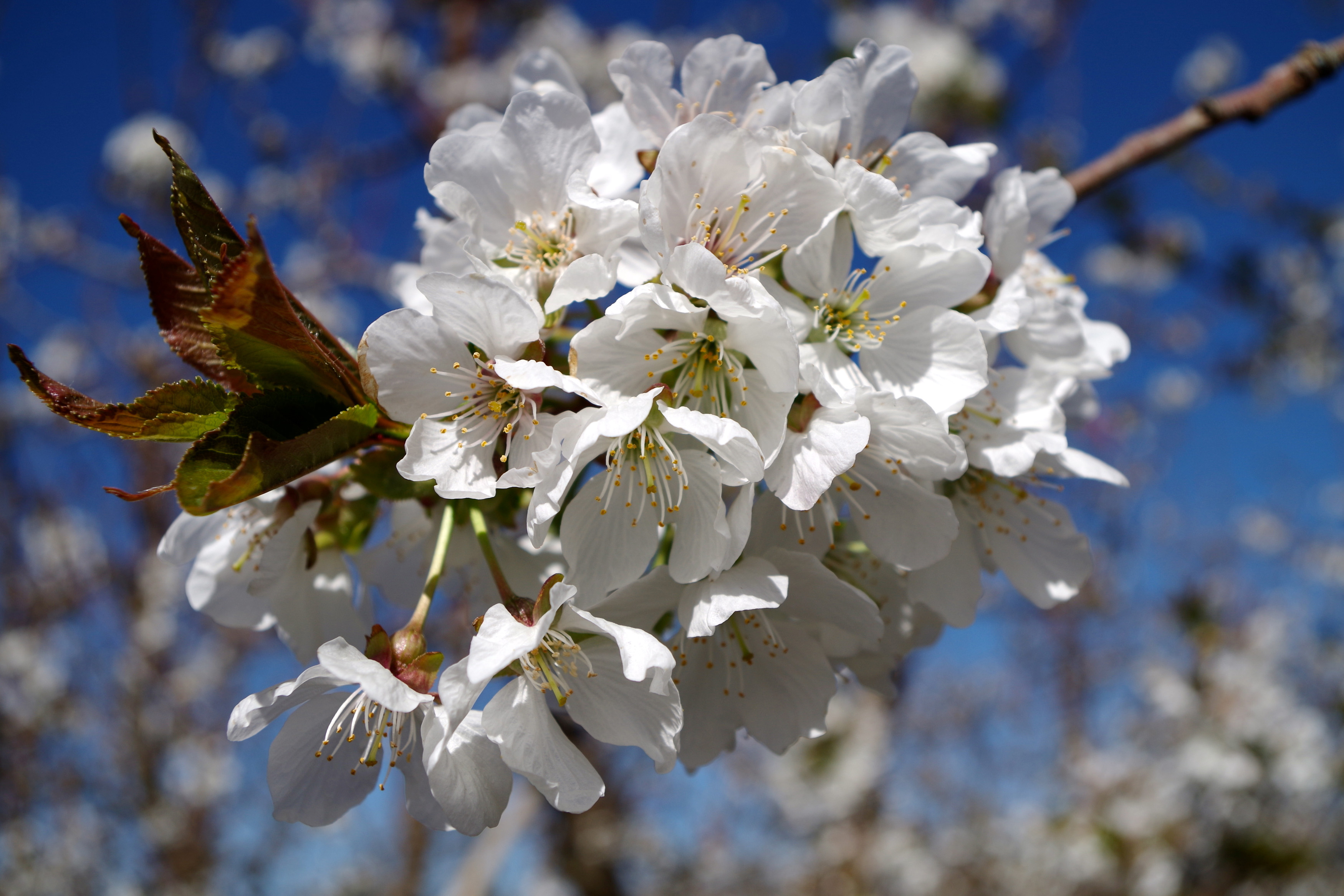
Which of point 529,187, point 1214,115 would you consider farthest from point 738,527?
point 1214,115

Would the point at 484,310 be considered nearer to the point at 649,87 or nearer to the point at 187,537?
the point at 649,87

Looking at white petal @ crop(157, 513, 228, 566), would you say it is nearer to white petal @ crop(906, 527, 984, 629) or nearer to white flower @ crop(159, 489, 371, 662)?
white flower @ crop(159, 489, 371, 662)

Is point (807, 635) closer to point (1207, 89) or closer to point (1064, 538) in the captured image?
point (1064, 538)

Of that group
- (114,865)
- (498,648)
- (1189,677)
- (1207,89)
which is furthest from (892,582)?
(1207,89)

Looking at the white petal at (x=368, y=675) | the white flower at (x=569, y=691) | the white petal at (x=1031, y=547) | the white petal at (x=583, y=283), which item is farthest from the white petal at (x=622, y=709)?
the white petal at (x=1031, y=547)

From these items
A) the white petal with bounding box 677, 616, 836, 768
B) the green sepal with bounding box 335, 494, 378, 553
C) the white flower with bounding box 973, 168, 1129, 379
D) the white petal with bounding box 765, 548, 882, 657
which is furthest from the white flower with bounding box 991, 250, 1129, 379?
the green sepal with bounding box 335, 494, 378, 553

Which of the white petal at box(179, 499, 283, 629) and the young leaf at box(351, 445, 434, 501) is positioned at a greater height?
the young leaf at box(351, 445, 434, 501)
